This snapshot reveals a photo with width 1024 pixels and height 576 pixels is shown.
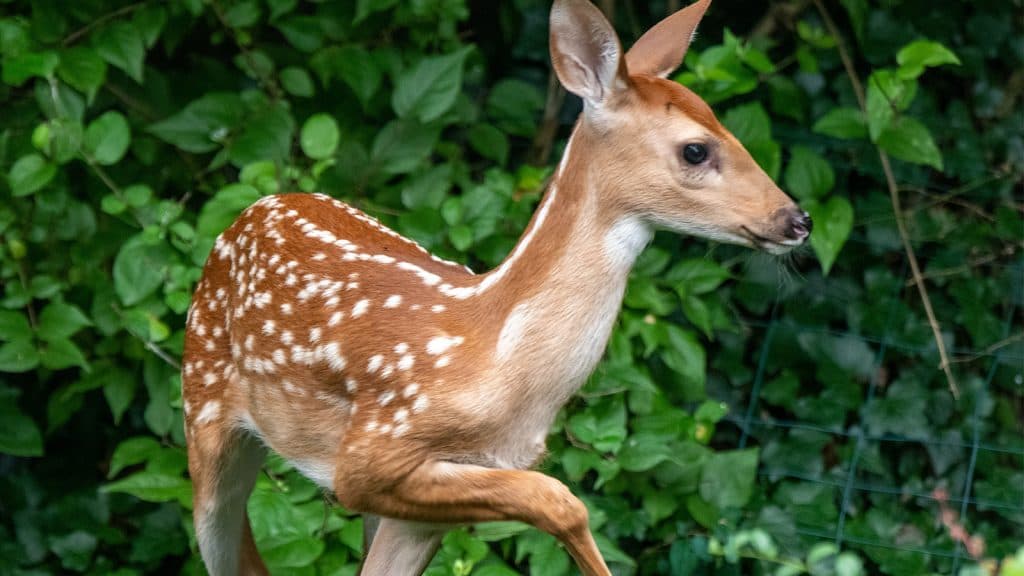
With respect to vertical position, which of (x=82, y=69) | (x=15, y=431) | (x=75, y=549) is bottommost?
(x=75, y=549)

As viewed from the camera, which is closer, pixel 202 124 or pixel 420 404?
pixel 420 404

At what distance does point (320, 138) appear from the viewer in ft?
14.1

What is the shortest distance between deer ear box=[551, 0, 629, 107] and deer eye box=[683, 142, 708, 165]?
0.57 feet

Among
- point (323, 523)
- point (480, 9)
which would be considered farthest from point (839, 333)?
point (323, 523)

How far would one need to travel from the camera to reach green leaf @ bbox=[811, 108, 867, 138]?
4762 mm

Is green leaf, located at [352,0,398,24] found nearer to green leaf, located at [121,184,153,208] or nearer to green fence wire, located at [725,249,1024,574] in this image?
green leaf, located at [121,184,153,208]

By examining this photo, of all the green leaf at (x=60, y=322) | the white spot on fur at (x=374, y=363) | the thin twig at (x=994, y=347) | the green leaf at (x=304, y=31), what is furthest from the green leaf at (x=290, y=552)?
the thin twig at (x=994, y=347)

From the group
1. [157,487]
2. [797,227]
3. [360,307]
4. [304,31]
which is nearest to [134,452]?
[157,487]

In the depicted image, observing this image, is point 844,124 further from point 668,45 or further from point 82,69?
point 82,69

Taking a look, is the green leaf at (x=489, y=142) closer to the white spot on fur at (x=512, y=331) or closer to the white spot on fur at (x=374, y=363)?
the white spot on fur at (x=374, y=363)

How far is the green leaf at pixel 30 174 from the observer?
14.1 feet

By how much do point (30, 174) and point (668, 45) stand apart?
2.14 m

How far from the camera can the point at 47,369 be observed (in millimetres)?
4598

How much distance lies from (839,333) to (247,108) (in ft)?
7.45
